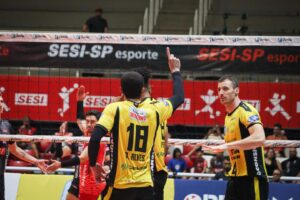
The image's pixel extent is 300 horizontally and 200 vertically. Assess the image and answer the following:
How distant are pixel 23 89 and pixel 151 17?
4.90 meters

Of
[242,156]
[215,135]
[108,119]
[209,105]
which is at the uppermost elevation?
[209,105]

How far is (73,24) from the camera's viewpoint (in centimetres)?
1853

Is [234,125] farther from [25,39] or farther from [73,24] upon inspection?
[73,24]

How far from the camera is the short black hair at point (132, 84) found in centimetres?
509

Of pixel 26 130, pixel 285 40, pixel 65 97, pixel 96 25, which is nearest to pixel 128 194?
pixel 285 40

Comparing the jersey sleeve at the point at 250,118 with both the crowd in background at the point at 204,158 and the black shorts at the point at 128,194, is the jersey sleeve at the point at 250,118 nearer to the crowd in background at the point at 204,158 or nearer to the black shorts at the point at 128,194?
the black shorts at the point at 128,194

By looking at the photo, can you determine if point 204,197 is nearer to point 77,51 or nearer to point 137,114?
point 137,114

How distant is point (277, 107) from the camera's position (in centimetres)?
1366

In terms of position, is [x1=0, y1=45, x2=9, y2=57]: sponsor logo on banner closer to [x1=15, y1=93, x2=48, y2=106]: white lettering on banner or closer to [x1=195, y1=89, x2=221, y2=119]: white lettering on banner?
[x1=15, y1=93, x2=48, y2=106]: white lettering on banner

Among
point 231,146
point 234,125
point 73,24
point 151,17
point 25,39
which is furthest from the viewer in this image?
point 73,24

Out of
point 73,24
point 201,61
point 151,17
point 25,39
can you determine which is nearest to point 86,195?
point 25,39

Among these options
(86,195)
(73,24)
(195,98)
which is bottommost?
(86,195)

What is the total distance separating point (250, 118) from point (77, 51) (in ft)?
21.7

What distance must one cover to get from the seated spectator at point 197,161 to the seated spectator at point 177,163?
8.2 inches
